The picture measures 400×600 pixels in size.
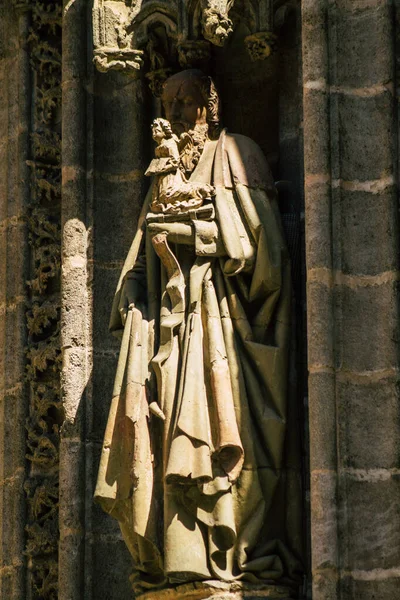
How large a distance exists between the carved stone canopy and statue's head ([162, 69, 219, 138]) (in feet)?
0.61

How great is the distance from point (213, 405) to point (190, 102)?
5.10 ft

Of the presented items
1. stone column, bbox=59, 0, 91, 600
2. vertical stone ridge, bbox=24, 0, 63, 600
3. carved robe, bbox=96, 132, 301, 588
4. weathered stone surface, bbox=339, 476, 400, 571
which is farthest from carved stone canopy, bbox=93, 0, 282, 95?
weathered stone surface, bbox=339, 476, 400, 571

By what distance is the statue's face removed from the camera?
11.9 metres

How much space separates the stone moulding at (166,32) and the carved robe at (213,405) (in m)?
0.61

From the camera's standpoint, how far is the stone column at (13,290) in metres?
12.4

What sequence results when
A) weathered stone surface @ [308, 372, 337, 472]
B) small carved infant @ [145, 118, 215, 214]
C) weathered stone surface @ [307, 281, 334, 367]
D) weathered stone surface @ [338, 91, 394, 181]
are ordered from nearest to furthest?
weathered stone surface @ [308, 372, 337, 472] → weathered stone surface @ [307, 281, 334, 367] → weathered stone surface @ [338, 91, 394, 181] → small carved infant @ [145, 118, 215, 214]

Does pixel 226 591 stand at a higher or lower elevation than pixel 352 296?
lower

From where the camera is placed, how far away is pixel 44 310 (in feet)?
41.3

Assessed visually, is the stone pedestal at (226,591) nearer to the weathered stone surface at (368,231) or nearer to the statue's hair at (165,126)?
the weathered stone surface at (368,231)

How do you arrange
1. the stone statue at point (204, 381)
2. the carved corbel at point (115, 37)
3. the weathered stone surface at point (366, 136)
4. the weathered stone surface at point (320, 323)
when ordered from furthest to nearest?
the carved corbel at point (115, 37) → the weathered stone surface at point (366, 136) → the stone statue at point (204, 381) → the weathered stone surface at point (320, 323)

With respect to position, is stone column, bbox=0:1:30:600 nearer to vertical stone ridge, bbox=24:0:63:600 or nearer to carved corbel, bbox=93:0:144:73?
vertical stone ridge, bbox=24:0:63:600

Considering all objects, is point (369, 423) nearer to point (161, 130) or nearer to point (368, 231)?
point (368, 231)

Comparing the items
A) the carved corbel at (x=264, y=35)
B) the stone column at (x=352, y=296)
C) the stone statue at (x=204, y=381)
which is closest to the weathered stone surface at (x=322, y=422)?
the stone column at (x=352, y=296)

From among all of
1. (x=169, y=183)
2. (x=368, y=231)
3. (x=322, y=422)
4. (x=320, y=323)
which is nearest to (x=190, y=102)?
(x=169, y=183)
